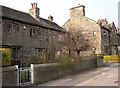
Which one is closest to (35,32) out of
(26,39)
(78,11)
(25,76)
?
(26,39)

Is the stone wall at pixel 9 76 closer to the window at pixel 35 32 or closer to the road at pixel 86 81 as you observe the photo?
the road at pixel 86 81

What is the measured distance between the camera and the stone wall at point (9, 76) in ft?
49.8

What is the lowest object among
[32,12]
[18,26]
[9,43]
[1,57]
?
[1,57]

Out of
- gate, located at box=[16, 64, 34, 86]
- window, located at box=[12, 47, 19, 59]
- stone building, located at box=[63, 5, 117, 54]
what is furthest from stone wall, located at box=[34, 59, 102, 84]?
stone building, located at box=[63, 5, 117, 54]

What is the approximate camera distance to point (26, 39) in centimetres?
3203

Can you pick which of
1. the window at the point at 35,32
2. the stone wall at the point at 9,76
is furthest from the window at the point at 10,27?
the stone wall at the point at 9,76

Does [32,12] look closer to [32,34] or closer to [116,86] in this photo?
[32,34]

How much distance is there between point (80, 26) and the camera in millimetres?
53938

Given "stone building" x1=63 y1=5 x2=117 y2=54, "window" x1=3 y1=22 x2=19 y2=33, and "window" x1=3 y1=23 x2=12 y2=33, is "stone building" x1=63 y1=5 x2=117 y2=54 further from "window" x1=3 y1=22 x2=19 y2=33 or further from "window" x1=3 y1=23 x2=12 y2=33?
"window" x1=3 y1=23 x2=12 y2=33

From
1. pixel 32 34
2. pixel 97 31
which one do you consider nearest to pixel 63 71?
pixel 32 34

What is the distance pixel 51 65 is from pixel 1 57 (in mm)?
6004

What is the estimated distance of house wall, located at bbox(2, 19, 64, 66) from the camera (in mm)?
27831

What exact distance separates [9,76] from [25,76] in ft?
6.94

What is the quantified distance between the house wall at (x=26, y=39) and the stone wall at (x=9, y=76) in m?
8.46
